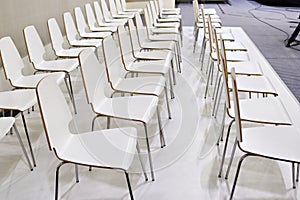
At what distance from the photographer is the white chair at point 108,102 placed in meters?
2.36

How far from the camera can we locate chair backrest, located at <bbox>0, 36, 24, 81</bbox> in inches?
115

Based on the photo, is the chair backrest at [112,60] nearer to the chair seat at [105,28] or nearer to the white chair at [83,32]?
the white chair at [83,32]

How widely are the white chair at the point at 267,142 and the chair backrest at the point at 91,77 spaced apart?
105 centimetres

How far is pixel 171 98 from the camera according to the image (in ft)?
12.4

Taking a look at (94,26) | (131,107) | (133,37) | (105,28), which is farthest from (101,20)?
(131,107)

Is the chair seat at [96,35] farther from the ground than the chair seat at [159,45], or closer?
farther from the ground

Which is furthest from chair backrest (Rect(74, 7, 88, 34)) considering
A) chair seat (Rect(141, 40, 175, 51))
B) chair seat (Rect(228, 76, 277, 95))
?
chair seat (Rect(228, 76, 277, 95))

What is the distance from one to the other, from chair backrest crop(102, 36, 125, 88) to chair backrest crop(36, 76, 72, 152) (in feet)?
2.60

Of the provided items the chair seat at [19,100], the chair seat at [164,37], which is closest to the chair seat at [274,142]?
the chair seat at [19,100]

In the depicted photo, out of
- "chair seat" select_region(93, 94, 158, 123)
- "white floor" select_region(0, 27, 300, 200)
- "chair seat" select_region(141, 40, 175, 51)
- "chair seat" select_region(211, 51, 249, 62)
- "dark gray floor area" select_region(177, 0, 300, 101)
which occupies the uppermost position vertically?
"chair seat" select_region(141, 40, 175, 51)

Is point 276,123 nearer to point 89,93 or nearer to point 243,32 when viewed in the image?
point 89,93

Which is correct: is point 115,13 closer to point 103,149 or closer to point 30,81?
point 30,81

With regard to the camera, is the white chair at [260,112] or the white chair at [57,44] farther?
the white chair at [57,44]

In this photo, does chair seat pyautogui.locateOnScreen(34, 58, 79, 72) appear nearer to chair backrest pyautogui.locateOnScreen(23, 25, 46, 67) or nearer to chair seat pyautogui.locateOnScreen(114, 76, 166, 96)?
chair backrest pyautogui.locateOnScreen(23, 25, 46, 67)
